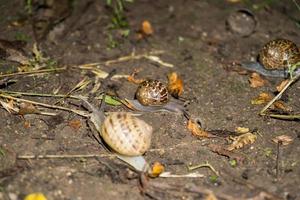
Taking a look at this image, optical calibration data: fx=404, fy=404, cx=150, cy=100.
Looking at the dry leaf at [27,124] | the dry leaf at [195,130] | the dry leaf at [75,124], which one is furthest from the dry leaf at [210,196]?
the dry leaf at [27,124]

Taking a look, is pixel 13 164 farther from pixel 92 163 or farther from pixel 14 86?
pixel 14 86

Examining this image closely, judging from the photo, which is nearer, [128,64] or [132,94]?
[132,94]

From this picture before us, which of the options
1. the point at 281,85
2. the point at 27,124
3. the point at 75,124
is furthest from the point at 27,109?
the point at 281,85

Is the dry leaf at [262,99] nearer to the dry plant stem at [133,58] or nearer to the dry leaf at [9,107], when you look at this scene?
the dry plant stem at [133,58]

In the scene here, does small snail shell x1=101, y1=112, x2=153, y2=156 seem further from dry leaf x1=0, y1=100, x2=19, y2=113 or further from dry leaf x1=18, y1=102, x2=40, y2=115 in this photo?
dry leaf x1=0, y1=100, x2=19, y2=113

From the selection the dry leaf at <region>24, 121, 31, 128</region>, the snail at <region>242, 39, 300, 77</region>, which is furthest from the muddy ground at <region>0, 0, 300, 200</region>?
the snail at <region>242, 39, 300, 77</region>

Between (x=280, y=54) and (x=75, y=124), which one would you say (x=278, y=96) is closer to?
(x=280, y=54)

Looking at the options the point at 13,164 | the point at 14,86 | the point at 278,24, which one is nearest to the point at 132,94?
the point at 14,86
